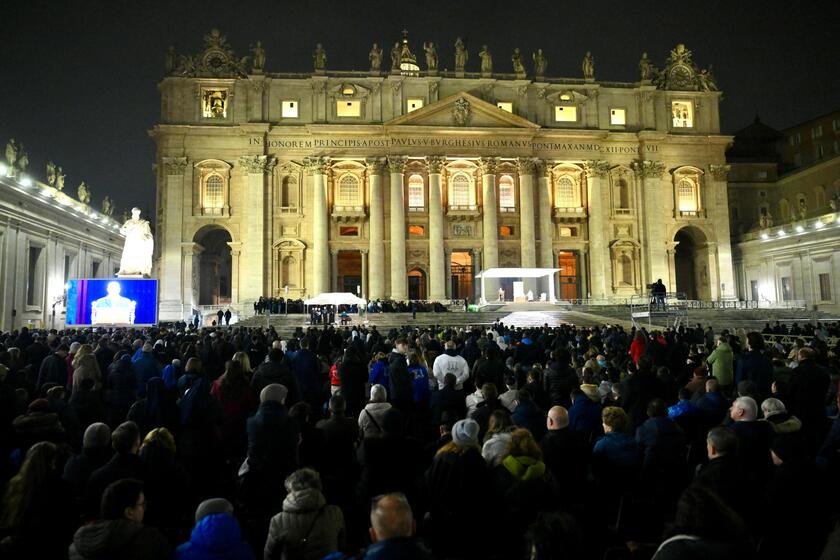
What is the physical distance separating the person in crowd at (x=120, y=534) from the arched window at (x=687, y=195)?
181 ft

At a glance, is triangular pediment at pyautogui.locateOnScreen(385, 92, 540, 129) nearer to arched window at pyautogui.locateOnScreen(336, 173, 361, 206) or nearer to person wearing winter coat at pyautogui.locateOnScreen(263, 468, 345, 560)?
arched window at pyautogui.locateOnScreen(336, 173, 361, 206)

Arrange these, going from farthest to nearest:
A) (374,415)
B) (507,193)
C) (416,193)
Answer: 1. (507,193)
2. (416,193)
3. (374,415)

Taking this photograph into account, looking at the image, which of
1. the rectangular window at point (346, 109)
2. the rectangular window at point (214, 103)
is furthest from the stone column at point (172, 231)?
the rectangular window at point (346, 109)

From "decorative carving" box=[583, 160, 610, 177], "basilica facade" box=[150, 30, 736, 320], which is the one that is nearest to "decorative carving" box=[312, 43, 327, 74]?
"basilica facade" box=[150, 30, 736, 320]

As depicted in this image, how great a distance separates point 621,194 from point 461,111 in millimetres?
15853

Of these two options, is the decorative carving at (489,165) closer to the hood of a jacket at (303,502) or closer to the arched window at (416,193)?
the arched window at (416,193)

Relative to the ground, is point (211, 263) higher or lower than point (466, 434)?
higher

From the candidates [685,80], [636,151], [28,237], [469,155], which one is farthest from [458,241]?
[28,237]

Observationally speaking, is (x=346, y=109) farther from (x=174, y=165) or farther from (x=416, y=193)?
(x=174, y=165)

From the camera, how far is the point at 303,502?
4113 mm

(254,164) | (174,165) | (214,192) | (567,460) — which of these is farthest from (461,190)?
(567,460)

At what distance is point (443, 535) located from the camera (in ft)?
15.5

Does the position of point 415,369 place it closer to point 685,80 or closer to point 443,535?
point 443,535

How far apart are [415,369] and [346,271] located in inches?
1600
